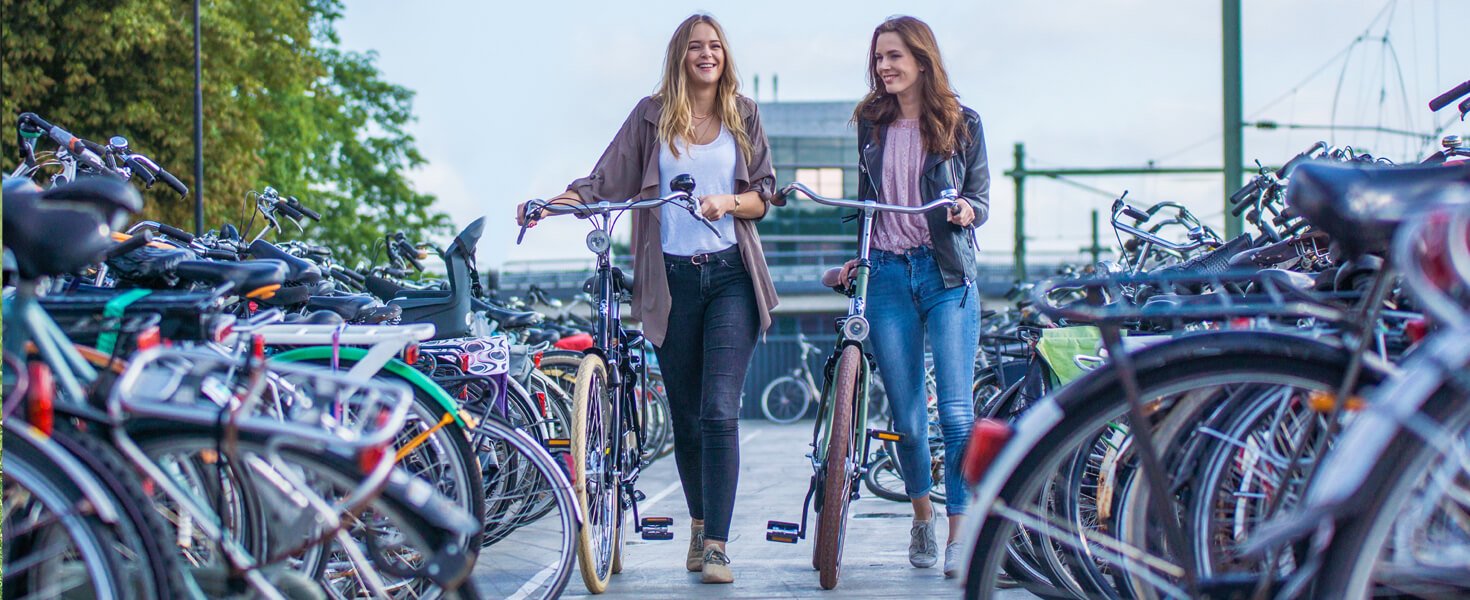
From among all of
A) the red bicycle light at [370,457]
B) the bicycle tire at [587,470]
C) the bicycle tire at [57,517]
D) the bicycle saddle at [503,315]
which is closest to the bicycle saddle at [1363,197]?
the red bicycle light at [370,457]

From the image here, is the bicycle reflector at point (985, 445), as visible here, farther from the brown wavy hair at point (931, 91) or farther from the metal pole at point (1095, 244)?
the metal pole at point (1095, 244)

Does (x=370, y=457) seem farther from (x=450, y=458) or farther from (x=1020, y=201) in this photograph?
(x=1020, y=201)

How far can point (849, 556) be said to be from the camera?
17.9 feet

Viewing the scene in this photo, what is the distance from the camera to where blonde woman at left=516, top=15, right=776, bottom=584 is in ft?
15.3

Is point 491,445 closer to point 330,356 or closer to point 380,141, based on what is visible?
Answer: point 330,356

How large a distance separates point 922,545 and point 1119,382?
9.17 ft

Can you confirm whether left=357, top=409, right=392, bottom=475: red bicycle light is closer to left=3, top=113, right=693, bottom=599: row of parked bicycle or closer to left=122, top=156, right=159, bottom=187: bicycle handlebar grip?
left=3, top=113, right=693, bottom=599: row of parked bicycle

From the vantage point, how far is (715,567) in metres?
4.62

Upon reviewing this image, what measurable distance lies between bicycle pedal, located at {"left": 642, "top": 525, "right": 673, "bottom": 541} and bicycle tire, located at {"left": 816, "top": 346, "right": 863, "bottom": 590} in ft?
1.94

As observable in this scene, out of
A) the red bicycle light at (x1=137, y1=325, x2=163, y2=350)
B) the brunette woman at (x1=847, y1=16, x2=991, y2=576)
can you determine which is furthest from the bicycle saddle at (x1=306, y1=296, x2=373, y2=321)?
the red bicycle light at (x1=137, y1=325, x2=163, y2=350)

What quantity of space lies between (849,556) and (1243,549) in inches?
129

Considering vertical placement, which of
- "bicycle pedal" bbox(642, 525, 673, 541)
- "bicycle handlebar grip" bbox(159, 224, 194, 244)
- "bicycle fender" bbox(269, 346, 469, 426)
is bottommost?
"bicycle pedal" bbox(642, 525, 673, 541)

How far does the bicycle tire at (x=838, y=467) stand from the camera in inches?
170

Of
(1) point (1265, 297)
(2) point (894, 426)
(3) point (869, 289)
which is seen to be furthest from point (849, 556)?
(1) point (1265, 297)
